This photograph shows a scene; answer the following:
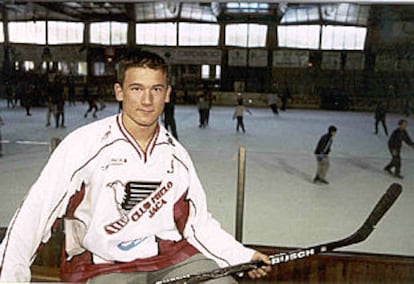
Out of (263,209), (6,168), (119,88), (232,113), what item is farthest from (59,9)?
(263,209)

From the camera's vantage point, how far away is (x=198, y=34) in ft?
5.69

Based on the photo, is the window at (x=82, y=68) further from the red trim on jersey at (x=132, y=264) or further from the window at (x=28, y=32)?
the red trim on jersey at (x=132, y=264)

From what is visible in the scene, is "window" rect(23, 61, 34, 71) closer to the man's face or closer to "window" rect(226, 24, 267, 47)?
"window" rect(226, 24, 267, 47)

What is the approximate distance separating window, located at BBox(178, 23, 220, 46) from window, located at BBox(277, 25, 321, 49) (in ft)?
0.89

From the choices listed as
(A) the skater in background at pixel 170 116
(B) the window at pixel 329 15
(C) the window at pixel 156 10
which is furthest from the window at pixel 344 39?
(C) the window at pixel 156 10

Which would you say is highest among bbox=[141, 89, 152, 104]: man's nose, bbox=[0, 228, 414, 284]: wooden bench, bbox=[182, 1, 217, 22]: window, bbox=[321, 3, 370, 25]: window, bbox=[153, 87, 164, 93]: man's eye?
bbox=[321, 3, 370, 25]: window

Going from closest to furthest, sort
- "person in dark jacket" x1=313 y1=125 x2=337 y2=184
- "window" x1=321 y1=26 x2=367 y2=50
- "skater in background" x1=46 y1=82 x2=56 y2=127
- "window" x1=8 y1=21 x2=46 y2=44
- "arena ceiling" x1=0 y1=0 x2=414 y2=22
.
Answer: "arena ceiling" x1=0 y1=0 x2=414 y2=22 < "window" x1=8 y1=21 x2=46 y2=44 < "window" x1=321 y1=26 x2=367 y2=50 < "skater in background" x1=46 y1=82 x2=56 y2=127 < "person in dark jacket" x1=313 y1=125 x2=337 y2=184

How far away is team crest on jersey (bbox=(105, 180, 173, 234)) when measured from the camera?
923mm

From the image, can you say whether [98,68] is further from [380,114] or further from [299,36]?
[380,114]

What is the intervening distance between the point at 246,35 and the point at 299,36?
1.04ft

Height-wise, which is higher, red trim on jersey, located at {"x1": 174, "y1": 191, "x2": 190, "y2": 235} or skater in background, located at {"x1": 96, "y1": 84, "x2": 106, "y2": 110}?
skater in background, located at {"x1": 96, "y1": 84, "x2": 106, "y2": 110}

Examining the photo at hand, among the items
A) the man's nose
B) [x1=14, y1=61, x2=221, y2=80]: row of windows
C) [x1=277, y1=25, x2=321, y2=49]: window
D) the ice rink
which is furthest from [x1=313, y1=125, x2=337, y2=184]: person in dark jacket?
the man's nose

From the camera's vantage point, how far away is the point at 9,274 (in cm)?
78

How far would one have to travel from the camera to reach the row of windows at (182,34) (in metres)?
1.50
